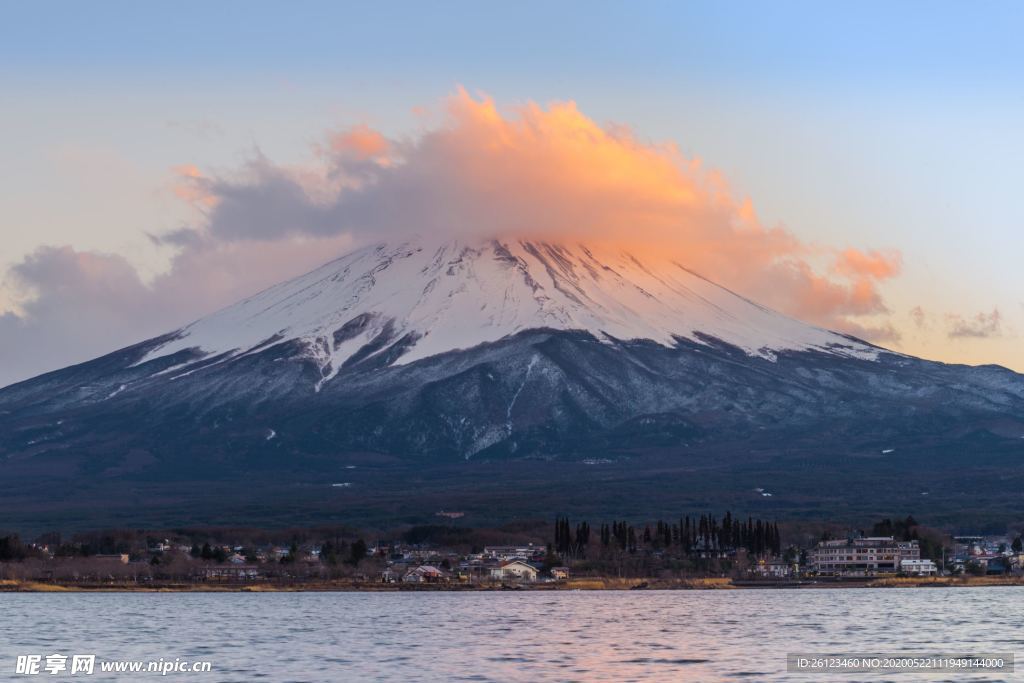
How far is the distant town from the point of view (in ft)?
490

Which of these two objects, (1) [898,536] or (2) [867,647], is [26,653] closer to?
(2) [867,647]

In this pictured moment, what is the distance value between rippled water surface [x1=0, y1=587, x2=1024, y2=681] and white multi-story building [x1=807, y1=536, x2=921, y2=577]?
32654mm

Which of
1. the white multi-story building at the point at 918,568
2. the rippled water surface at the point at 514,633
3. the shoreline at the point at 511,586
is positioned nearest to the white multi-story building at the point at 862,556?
the white multi-story building at the point at 918,568

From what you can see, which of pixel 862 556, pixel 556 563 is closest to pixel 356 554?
pixel 556 563

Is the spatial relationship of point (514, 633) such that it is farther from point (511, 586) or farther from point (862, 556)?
point (862, 556)

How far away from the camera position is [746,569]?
156m

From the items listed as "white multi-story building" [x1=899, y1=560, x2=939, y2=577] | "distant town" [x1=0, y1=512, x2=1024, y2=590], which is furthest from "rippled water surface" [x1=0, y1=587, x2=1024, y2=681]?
"white multi-story building" [x1=899, y1=560, x2=939, y2=577]

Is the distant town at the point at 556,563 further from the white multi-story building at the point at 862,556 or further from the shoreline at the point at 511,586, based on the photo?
the shoreline at the point at 511,586

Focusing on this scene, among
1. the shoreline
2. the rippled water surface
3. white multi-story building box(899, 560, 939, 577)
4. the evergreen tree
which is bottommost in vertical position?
the rippled water surface

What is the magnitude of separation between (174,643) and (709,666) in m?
24.5

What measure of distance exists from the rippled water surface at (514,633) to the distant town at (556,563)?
892 inches

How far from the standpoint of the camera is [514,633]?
82562mm

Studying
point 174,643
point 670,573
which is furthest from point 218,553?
point 174,643

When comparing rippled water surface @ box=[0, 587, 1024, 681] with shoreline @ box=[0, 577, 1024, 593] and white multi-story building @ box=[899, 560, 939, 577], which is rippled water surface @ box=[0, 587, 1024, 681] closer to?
shoreline @ box=[0, 577, 1024, 593]
